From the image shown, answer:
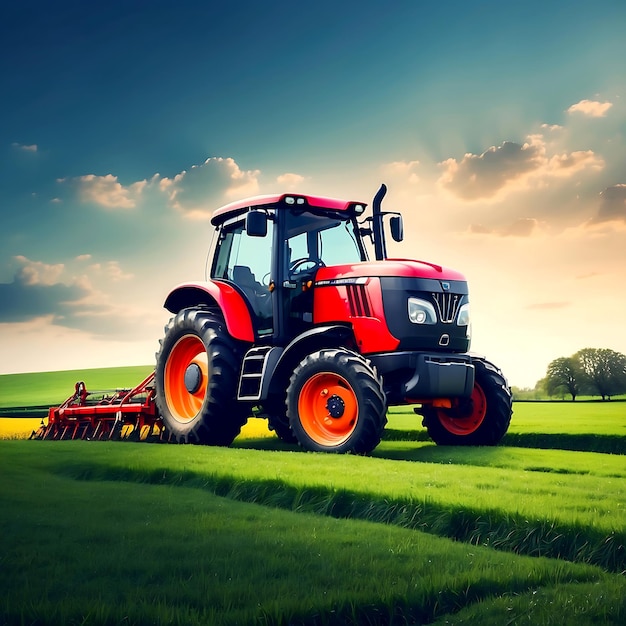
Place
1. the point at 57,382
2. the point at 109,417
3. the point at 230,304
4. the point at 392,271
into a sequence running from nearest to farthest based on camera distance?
1. the point at 392,271
2. the point at 230,304
3. the point at 109,417
4. the point at 57,382

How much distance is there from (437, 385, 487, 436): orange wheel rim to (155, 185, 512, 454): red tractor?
2 cm

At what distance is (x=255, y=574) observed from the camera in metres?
4.01

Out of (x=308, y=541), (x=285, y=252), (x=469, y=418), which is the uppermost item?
(x=285, y=252)

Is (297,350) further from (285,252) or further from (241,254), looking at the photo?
(241,254)

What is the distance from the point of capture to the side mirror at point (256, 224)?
33.0 ft

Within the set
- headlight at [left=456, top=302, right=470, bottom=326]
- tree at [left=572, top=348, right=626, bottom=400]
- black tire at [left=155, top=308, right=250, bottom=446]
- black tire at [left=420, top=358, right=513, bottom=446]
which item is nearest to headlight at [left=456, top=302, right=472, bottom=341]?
headlight at [left=456, top=302, right=470, bottom=326]

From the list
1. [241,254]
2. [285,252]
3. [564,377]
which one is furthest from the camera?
[564,377]

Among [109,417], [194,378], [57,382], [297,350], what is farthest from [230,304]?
[57,382]

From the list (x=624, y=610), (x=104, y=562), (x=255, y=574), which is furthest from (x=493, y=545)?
(x=104, y=562)

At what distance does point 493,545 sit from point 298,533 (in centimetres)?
141

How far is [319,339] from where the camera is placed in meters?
10.1

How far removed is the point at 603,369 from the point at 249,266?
38.7 meters

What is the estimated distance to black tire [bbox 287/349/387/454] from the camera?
8977 millimetres

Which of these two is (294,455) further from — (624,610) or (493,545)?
(624,610)
